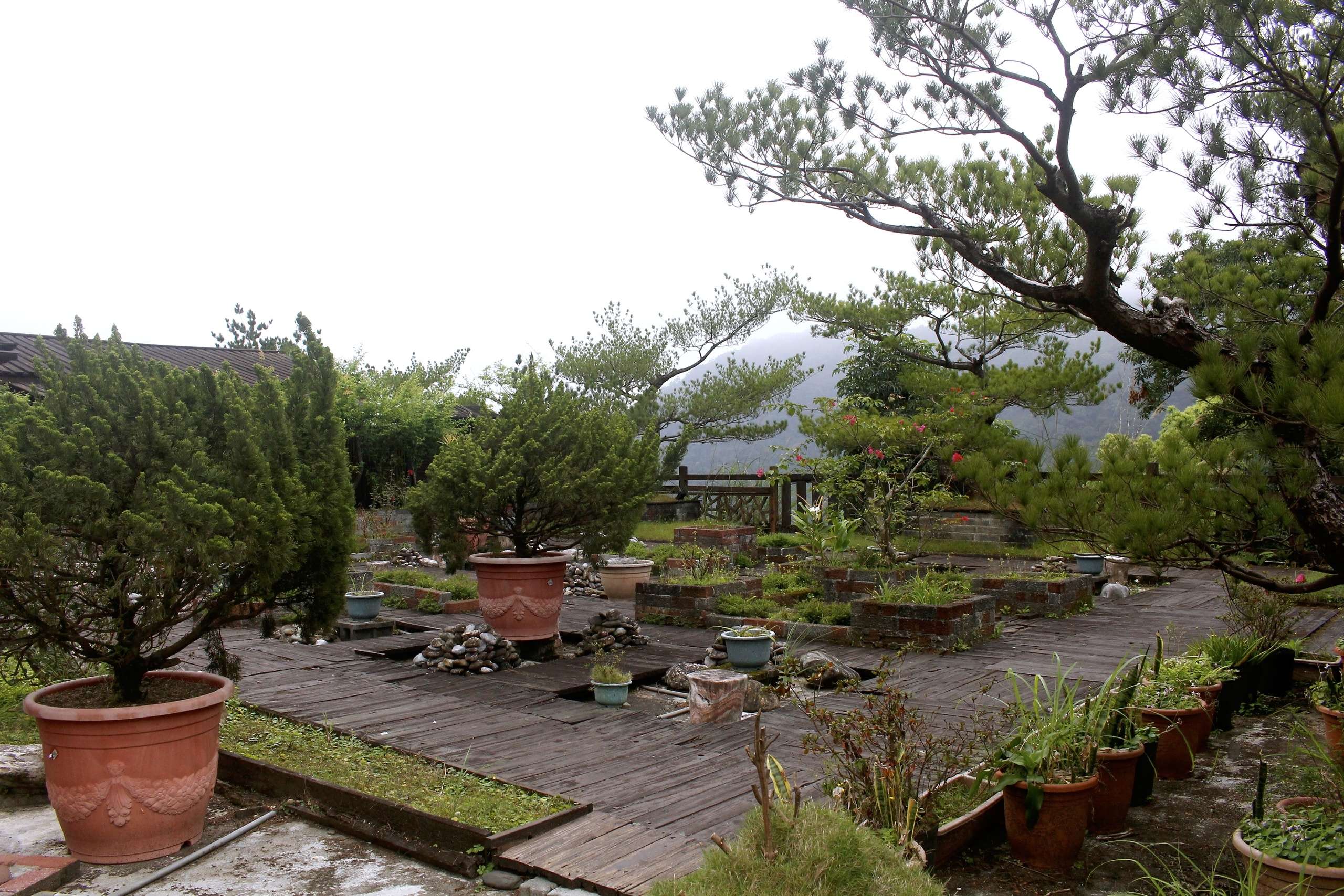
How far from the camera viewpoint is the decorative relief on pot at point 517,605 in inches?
275

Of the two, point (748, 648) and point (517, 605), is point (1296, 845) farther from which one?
point (517, 605)

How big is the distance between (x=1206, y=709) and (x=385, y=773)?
13.0 feet

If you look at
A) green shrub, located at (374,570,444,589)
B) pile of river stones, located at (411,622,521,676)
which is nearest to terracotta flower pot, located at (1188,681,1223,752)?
pile of river stones, located at (411,622,521,676)

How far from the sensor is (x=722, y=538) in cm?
1168

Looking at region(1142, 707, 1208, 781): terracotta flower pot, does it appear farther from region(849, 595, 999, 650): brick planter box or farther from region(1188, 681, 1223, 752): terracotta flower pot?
region(849, 595, 999, 650): brick planter box

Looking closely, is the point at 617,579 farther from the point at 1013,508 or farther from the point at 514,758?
the point at 1013,508

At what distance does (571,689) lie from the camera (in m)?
6.07

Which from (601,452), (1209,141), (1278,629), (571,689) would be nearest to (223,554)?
(571,689)

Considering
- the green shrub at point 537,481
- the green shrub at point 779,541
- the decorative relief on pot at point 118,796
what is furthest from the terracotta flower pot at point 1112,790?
the green shrub at point 779,541

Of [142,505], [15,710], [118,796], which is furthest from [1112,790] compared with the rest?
[15,710]

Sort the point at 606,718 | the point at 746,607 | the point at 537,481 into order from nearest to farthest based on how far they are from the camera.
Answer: the point at 606,718 → the point at 537,481 → the point at 746,607

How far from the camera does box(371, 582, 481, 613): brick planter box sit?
30.5 ft

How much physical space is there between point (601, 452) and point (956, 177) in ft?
11.7

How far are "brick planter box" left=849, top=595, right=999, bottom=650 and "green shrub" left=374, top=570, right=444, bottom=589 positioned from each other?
4.72m
